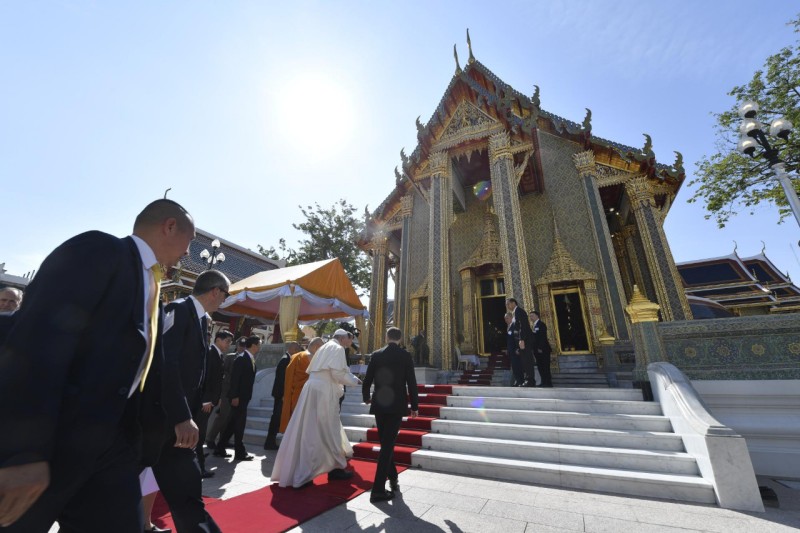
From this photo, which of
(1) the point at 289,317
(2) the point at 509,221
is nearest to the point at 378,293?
(1) the point at 289,317

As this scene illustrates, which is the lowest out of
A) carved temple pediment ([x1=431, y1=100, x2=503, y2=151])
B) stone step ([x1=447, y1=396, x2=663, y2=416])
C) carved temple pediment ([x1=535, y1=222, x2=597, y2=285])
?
stone step ([x1=447, y1=396, x2=663, y2=416])

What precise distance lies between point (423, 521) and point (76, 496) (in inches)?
95.9

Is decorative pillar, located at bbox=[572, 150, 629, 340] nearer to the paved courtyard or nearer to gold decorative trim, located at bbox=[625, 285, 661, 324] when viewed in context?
gold decorative trim, located at bbox=[625, 285, 661, 324]

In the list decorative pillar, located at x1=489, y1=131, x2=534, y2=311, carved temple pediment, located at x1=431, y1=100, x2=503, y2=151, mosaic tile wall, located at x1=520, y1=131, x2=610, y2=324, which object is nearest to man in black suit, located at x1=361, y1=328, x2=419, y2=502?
decorative pillar, located at x1=489, y1=131, x2=534, y2=311

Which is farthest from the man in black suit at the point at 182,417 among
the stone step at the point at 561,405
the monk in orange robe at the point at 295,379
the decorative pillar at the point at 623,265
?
the decorative pillar at the point at 623,265

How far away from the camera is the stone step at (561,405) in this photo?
15.0ft

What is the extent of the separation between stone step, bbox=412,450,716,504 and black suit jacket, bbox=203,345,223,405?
285cm

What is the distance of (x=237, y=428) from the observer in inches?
190

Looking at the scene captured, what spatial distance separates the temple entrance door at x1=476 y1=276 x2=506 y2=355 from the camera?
11.0 meters

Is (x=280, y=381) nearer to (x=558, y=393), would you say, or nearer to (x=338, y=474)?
(x=338, y=474)

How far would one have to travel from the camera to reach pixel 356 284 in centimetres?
2366

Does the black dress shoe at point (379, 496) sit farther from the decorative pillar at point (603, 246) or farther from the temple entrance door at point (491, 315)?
the decorative pillar at point (603, 246)

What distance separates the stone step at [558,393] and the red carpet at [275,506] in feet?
9.28

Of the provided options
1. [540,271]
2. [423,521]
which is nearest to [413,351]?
[540,271]
